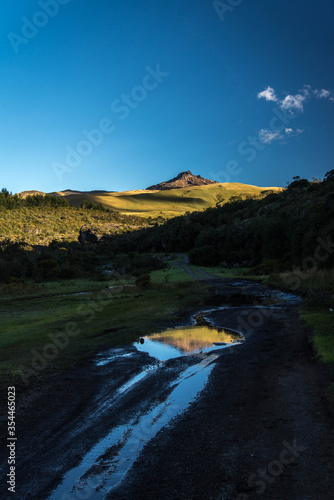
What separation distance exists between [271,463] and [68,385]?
7.21m

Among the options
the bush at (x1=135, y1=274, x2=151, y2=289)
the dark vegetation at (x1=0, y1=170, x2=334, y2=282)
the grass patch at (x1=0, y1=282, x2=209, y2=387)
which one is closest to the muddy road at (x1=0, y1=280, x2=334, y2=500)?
the grass patch at (x1=0, y1=282, x2=209, y2=387)

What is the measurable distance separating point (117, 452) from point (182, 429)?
1.64 metres

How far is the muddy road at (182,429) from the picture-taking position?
5.59 meters

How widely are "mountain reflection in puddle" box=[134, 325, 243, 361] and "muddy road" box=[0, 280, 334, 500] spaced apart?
0.78 meters

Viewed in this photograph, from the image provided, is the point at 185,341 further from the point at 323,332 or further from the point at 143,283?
the point at 143,283

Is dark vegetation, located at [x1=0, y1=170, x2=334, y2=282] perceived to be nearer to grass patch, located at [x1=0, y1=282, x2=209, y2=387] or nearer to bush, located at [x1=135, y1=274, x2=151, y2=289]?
grass patch, located at [x1=0, y1=282, x2=209, y2=387]

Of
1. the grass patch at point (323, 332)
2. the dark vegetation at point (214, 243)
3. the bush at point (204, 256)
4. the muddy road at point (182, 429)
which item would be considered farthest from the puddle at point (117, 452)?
the bush at point (204, 256)

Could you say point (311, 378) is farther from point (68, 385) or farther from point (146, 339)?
point (146, 339)

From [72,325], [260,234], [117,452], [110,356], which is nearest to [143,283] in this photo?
[72,325]

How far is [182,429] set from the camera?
25.0 ft

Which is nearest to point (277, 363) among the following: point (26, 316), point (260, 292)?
point (26, 316)

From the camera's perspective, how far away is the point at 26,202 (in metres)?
158

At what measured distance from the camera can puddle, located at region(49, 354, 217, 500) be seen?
18.6 ft

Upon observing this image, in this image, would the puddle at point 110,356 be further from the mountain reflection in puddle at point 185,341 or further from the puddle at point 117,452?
the puddle at point 117,452
